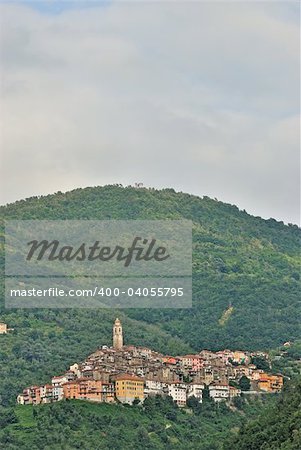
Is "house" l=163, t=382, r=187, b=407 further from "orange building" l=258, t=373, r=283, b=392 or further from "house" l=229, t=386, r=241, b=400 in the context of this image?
"orange building" l=258, t=373, r=283, b=392

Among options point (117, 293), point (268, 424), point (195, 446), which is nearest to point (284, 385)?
point (195, 446)

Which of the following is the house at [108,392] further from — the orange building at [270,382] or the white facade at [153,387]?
the orange building at [270,382]

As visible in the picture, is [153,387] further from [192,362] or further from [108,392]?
[192,362]

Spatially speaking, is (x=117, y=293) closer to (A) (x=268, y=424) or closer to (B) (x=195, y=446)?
(B) (x=195, y=446)

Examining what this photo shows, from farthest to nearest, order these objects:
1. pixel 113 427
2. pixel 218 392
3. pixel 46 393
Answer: pixel 218 392, pixel 46 393, pixel 113 427

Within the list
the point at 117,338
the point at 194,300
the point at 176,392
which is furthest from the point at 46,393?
the point at 194,300

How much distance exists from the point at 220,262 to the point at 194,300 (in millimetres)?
6436

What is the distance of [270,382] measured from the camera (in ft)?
219

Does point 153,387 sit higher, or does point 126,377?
point 126,377

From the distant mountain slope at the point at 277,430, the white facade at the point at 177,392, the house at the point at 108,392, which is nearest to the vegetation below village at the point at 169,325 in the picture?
the distant mountain slope at the point at 277,430

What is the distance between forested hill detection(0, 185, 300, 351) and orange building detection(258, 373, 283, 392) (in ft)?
23.5

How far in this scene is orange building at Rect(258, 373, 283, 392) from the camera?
217 ft

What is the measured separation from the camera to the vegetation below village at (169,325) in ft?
192

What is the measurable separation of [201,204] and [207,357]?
2784 cm
